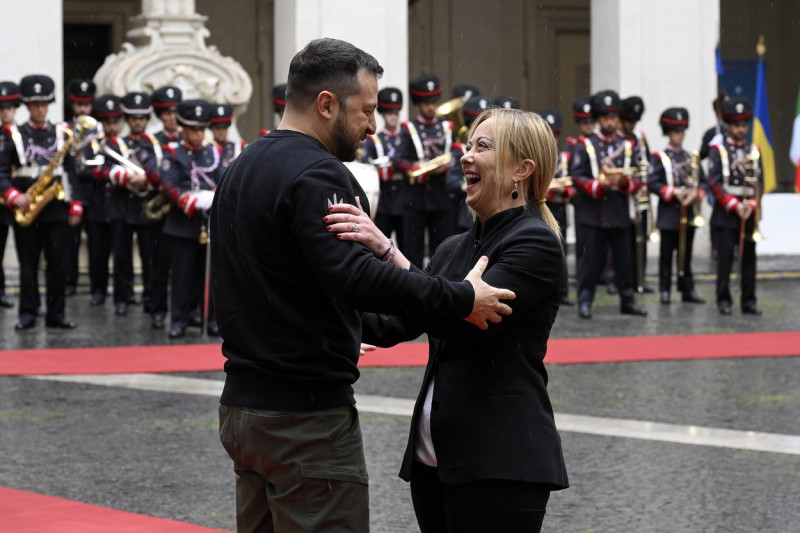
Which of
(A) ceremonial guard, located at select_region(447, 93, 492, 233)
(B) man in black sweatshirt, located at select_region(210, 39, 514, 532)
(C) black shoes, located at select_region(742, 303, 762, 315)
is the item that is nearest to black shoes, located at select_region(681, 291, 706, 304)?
(C) black shoes, located at select_region(742, 303, 762, 315)

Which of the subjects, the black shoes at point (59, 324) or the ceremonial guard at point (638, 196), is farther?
the ceremonial guard at point (638, 196)

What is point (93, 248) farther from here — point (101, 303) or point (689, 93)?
point (689, 93)

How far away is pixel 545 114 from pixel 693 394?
7.02 metres

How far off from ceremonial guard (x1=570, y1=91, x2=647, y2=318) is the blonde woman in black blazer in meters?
9.65

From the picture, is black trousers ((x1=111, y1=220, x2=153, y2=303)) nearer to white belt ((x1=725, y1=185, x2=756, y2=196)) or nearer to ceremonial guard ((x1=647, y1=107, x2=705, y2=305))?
ceremonial guard ((x1=647, y1=107, x2=705, y2=305))

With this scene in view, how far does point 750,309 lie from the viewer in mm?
13555

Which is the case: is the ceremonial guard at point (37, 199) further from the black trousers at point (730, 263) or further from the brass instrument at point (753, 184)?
the brass instrument at point (753, 184)

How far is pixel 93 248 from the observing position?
47.8 feet

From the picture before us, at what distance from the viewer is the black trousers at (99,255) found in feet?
47.6

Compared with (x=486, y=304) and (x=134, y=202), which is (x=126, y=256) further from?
(x=486, y=304)

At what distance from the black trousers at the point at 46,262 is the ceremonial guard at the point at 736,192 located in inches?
217

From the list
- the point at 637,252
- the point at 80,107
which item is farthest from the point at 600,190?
Result: the point at 80,107

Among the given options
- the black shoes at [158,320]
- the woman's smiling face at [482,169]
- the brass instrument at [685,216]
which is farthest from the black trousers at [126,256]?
the woman's smiling face at [482,169]

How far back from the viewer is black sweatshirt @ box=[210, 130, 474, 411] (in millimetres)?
3414
